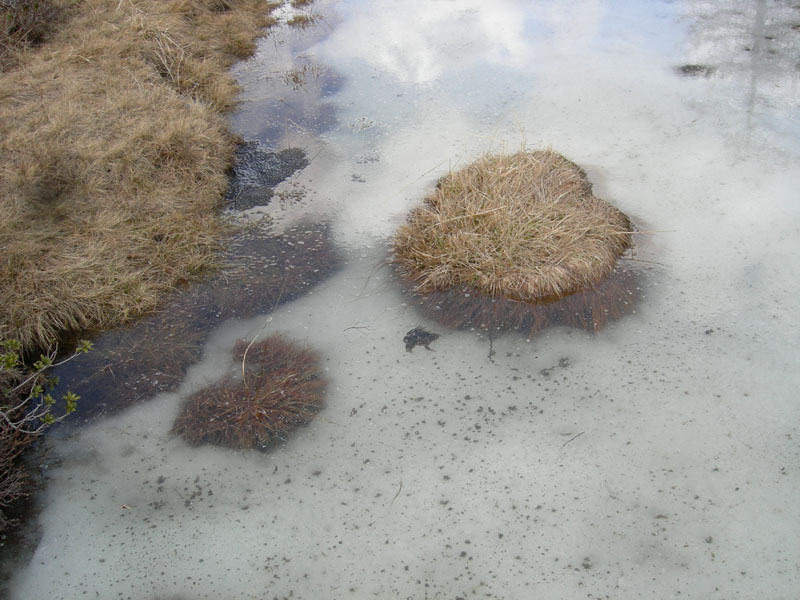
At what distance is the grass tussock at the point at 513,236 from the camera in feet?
11.8

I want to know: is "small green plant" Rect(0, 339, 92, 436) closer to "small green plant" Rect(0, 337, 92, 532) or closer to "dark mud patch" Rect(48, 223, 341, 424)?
"small green plant" Rect(0, 337, 92, 532)

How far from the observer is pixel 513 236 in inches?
147

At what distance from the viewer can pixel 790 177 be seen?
4.25m

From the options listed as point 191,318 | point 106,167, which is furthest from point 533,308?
point 106,167

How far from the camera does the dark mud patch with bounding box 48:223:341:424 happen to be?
328 centimetres

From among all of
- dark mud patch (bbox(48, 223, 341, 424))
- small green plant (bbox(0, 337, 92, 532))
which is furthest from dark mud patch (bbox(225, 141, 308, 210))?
small green plant (bbox(0, 337, 92, 532))

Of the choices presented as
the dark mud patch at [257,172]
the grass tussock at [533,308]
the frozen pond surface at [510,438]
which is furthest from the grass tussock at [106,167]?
the grass tussock at [533,308]

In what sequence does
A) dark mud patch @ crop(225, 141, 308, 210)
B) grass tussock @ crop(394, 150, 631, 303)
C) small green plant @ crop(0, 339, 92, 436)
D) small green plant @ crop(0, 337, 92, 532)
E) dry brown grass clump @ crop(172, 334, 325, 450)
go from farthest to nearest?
1. dark mud patch @ crop(225, 141, 308, 210)
2. grass tussock @ crop(394, 150, 631, 303)
3. dry brown grass clump @ crop(172, 334, 325, 450)
4. small green plant @ crop(0, 339, 92, 436)
5. small green plant @ crop(0, 337, 92, 532)

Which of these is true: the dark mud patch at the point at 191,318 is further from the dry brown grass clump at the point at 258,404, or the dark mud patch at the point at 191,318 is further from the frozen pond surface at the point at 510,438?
the dry brown grass clump at the point at 258,404

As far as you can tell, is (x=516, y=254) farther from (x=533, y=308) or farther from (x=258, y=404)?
(x=258, y=404)

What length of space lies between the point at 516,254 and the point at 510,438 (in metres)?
1.14

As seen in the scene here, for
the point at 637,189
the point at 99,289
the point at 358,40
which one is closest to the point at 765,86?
the point at 637,189

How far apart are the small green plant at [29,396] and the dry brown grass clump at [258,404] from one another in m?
0.53

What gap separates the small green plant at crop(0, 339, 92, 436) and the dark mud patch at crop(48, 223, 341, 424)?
0.11 metres
